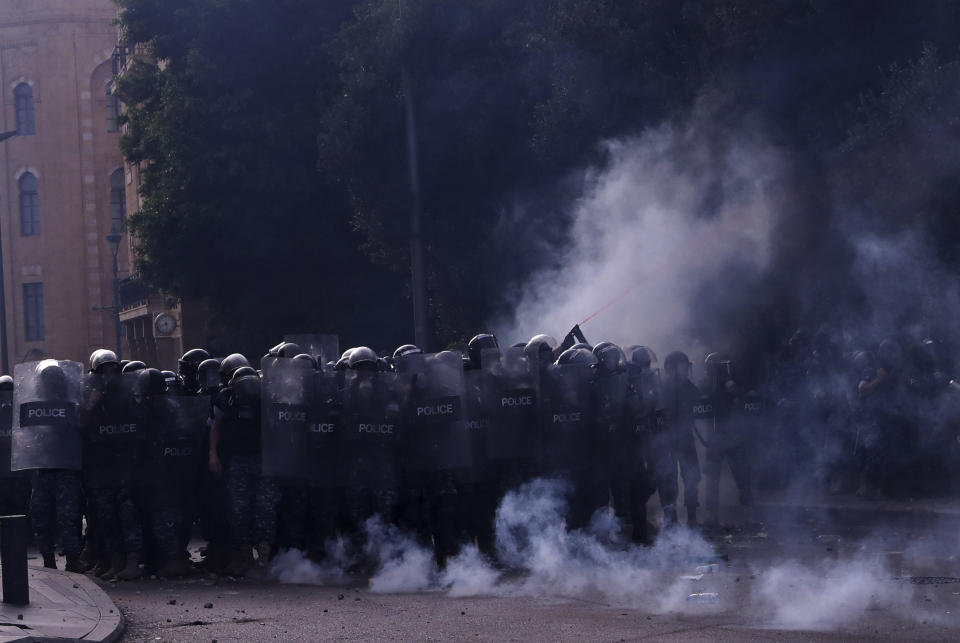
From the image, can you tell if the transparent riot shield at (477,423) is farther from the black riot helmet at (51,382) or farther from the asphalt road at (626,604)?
the black riot helmet at (51,382)

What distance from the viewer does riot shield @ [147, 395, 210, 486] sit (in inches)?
431

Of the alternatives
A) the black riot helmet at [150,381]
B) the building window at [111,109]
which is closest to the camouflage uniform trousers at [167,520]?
the black riot helmet at [150,381]

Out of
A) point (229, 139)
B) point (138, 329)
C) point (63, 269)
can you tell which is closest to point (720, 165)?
point (229, 139)

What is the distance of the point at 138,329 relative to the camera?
49.0m

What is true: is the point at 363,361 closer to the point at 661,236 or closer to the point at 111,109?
the point at 661,236

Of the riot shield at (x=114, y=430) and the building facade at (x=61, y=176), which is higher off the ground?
the building facade at (x=61, y=176)

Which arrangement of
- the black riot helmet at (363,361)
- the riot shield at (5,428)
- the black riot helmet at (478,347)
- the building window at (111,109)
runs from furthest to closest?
the building window at (111,109) → the riot shield at (5,428) → the black riot helmet at (478,347) → the black riot helmet at (363,361)

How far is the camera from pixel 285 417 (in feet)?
35.3

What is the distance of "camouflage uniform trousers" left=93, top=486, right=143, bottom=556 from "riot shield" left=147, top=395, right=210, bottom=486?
0.98 ft

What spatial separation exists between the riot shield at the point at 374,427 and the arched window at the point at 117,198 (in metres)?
48.2

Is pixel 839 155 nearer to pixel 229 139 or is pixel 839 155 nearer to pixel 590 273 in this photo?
pixel 590 273

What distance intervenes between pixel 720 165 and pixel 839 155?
1996mm

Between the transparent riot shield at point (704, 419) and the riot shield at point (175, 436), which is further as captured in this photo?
the transparent riot shield at point (704, 419)

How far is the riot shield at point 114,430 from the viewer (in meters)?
10.9
